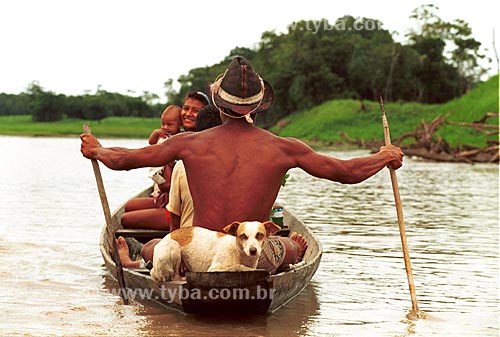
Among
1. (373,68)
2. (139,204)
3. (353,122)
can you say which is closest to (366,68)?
(373,68)

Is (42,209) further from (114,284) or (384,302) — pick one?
(384,302)

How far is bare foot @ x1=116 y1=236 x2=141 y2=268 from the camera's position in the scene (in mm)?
6427

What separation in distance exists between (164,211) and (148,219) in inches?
7.0

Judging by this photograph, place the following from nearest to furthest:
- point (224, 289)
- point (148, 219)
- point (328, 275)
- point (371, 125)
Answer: point (224, 289) → point (148, 219) → point (328, 275) → point (371, 125)

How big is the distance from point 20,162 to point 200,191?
70.8ft

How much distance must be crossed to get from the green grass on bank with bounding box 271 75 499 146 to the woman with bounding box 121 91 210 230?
76.7ft

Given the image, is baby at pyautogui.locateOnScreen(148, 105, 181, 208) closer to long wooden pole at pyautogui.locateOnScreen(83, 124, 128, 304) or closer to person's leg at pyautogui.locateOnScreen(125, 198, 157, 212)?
person's leg at pyautogui.locateOnScreen(125, 198, 157, 212)

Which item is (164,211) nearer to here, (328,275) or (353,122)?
(328,275)

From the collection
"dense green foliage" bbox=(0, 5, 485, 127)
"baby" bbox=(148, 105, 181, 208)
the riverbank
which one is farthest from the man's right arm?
"dense green foliage" bbox=(0, 5, 485, 127)

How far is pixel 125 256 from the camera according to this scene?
6.70m

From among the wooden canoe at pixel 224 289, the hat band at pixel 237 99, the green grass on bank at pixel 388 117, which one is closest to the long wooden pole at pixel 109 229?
the wooden canoe at pixel 224 289

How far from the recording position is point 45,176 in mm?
19797

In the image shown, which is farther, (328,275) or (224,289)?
(328,275)

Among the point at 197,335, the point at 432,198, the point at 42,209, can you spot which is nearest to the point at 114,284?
the point at 197,335
